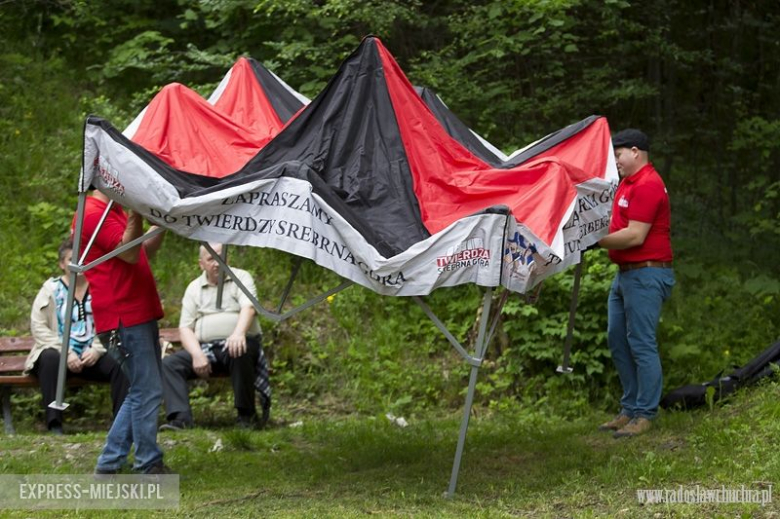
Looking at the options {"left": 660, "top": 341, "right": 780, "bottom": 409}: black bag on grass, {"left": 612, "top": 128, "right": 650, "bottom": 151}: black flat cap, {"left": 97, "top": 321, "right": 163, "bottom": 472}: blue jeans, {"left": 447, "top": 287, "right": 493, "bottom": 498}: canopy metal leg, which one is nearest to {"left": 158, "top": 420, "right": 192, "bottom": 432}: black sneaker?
{"left": 97, "top": 321, "right": 163, "bottom": 472}: blue jeans

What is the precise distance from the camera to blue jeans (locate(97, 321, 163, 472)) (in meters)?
6.36

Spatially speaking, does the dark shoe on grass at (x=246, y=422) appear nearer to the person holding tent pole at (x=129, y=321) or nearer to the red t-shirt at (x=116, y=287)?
the person holding tent pole at (x=129, y=321)

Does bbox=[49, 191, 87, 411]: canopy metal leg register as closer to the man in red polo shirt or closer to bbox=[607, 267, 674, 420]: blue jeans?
the man in red polo shirt

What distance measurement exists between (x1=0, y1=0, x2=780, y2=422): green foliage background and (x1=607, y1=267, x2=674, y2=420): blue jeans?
1250 millimetres

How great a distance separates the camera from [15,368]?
8625 millimetres

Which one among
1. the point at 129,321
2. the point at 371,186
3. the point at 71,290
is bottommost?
the point at 129,321

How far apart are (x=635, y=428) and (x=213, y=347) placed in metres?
3.41

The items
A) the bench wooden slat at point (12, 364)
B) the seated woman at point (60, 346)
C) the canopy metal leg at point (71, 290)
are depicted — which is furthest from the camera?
the bench wooden slat at point (12, 364)

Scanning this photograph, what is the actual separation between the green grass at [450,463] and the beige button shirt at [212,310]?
2.67 feet

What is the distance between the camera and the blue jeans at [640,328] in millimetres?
7488

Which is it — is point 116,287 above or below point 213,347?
above

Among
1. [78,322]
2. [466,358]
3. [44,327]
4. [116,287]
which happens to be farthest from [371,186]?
[44,327]

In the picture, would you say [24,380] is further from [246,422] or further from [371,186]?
[371,186]

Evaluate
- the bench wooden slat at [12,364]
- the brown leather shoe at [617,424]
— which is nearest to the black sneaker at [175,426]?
the bench wooden slat at [12,364]
